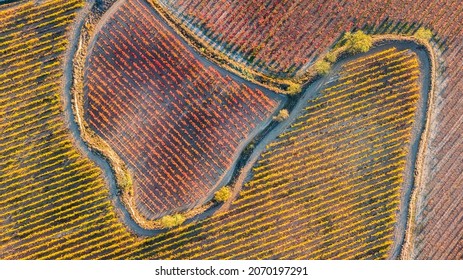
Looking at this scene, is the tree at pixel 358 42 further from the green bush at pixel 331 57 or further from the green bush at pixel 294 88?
the green bush at pixel 294 88

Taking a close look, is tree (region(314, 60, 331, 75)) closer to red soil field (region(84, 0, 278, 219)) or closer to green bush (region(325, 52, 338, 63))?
green bush (region(325, 52, 338, 63))

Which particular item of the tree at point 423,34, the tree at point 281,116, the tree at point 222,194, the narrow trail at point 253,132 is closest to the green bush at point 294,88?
the narrow trail at point 253,132

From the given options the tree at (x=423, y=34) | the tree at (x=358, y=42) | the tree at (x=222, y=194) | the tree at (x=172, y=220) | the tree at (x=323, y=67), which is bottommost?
the tree at (x=172, y=220)

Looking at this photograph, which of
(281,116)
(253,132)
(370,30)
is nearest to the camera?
(281,116)

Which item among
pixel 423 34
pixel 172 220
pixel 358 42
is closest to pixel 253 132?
pixel 172 220

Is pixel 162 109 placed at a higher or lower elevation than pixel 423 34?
lower

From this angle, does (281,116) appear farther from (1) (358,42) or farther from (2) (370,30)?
(2) (370,30)
